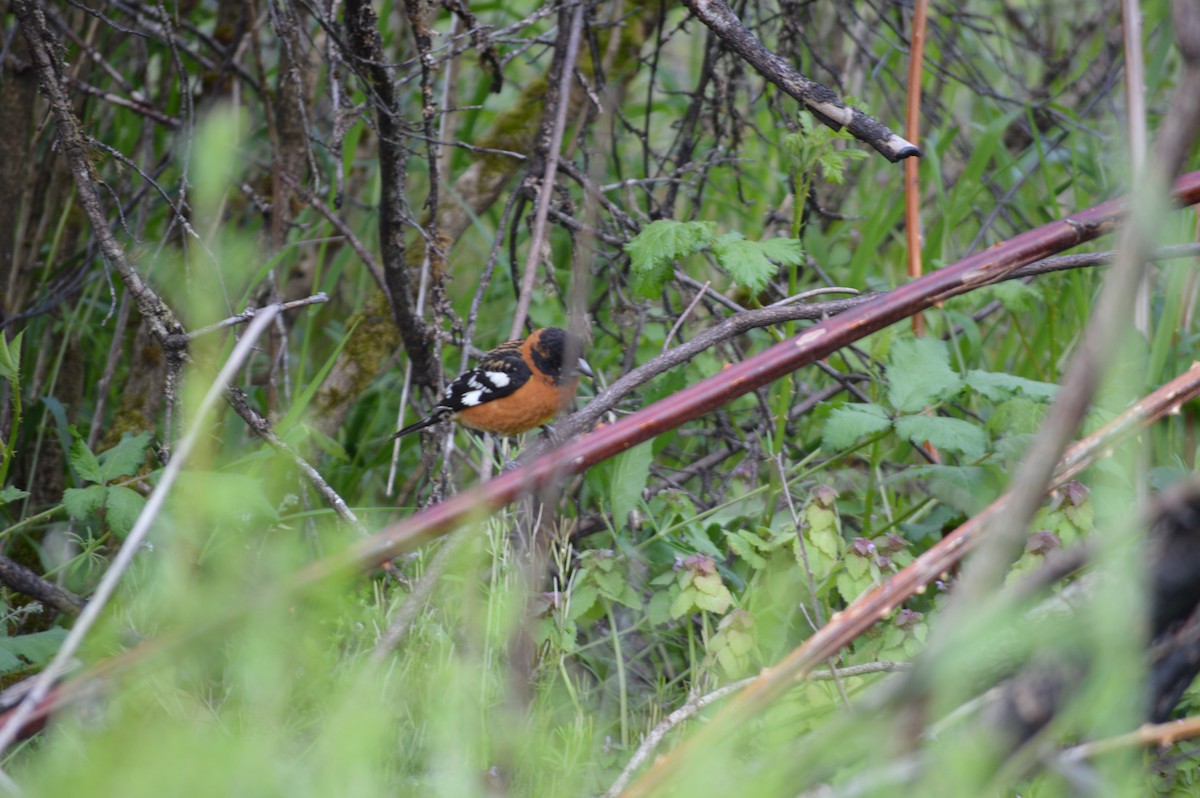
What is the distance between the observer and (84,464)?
267 centimetres

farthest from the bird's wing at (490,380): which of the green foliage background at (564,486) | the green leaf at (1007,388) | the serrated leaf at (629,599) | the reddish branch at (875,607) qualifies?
the reddish branch at (875,607)

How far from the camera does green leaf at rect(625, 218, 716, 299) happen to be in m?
2.88

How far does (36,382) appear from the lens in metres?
3.88

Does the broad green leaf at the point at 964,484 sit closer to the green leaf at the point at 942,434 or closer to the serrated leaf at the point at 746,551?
the green leaf at the point at 942,434

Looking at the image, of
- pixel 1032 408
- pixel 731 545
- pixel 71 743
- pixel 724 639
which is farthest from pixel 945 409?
pixel 71 743

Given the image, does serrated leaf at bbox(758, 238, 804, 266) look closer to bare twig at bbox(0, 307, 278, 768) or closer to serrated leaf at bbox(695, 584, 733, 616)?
serrated leaf at bbox(695, 584, 733, 616)

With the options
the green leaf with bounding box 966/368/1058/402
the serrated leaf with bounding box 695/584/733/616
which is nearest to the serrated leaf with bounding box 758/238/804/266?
the green leaf with bounding box 966/368/1058/402

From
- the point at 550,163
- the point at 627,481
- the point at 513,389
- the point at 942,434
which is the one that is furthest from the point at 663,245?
the point at 513,389

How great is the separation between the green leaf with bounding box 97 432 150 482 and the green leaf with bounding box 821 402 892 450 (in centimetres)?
171

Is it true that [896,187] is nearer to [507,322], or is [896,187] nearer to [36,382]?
[507,322]

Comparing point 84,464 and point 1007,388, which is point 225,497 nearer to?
point 84,464

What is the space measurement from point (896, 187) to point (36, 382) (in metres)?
3.40

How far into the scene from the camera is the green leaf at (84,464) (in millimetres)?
2652

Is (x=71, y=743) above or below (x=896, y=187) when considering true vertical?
below
